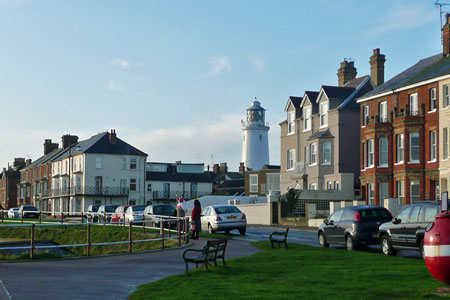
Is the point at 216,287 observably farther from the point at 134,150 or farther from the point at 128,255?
the point at 134,150

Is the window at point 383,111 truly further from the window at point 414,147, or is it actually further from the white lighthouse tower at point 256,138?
the white lighthouse tower at point 256,138

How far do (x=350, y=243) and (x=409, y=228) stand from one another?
382 centimetres

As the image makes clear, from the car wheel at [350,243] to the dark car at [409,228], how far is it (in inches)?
70.1

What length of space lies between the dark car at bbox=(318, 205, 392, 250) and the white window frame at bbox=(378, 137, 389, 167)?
86.1 ft

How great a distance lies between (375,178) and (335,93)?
11962mm

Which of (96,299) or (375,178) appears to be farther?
(375,178)

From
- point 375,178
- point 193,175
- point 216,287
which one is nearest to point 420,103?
point 375,178

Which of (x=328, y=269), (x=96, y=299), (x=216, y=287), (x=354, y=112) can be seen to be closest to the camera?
(x=96, y=299)

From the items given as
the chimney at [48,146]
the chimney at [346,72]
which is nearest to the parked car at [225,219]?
the chimney at [346,72]

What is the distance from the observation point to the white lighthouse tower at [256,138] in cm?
11188

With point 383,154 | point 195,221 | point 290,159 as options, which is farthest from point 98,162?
point 195,221

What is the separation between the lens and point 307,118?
65188 millimetres

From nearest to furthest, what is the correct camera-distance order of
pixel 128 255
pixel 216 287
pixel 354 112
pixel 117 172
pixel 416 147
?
pixel 216 287
pixel 128 255
pixel 416 147
pixel 354 112
pixel 117 172

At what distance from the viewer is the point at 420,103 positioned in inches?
1930
